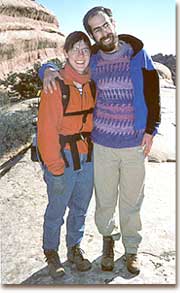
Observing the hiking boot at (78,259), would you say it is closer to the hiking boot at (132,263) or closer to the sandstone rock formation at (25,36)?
the hiking boot at (132,263)

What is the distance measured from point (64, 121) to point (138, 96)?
593mm

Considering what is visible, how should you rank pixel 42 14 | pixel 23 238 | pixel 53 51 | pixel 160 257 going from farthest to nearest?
pixel 42 14
pixel 53 51
pixel 23 238
pixel 160 257

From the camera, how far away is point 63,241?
434 cm

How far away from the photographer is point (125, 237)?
12.4ft

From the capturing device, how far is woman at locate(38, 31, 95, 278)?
323cm

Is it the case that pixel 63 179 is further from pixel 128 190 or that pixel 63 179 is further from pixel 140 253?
pixel 140 253

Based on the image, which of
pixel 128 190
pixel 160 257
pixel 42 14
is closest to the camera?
pixel 128 190

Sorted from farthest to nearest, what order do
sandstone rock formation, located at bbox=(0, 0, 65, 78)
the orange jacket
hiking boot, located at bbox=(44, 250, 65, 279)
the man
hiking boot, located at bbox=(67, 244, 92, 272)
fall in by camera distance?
sandstone rock formation, located at bbox=(0, 0, 65, 78) → hiking boot, located at bbox=(67, 244, 92, 272) → hiking boot, located at bbox=(44, 250, 65, 279) → the man → the orange jacket

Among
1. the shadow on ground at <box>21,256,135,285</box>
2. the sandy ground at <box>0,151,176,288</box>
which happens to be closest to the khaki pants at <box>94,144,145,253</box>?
the shadow on ground at <box>21,256,135,285</box>

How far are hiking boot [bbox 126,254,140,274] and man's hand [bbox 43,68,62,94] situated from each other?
1600mm

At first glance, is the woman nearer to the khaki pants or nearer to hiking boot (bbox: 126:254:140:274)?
the khaki pants

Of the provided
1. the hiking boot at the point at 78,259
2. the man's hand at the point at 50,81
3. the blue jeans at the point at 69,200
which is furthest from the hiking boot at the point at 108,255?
the man's hand at the point at 50,81

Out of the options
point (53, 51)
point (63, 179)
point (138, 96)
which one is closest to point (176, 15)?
point (138, 96)

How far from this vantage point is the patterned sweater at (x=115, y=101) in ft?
11.0
